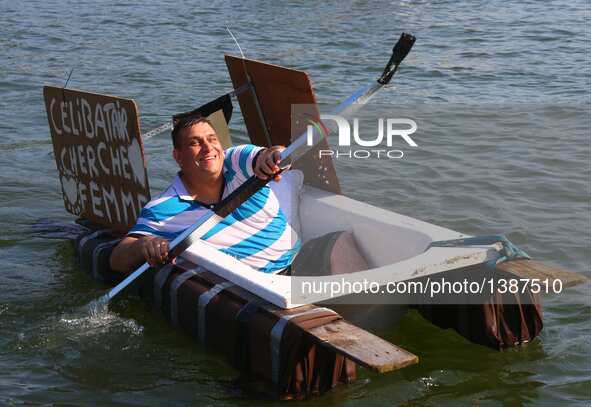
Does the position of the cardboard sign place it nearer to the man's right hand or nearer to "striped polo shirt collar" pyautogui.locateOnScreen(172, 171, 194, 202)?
"striped polo shirt collar" pyautogui.locateOnScreen(172, 171, 194, 202)

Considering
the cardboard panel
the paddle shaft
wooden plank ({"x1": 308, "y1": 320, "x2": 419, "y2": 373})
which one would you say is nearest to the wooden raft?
wooden plank ({"x1": 308, "y1": 320, "x2": 419, "y2": 373})

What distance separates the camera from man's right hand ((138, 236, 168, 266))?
4523 millimetres

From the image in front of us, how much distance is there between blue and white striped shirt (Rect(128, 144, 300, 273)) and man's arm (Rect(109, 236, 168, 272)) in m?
0.08

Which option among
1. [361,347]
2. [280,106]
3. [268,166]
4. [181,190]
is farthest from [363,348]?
[280,106]

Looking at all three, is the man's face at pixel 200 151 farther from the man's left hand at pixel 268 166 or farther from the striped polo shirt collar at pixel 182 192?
the man's left hand at pixel 268 166

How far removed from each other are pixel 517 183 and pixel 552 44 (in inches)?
206

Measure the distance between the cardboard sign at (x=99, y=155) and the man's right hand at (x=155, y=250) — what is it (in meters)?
0.85

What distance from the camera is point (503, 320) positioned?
4.61m

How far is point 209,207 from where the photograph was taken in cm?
480

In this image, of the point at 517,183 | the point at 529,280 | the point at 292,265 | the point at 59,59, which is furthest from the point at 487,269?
the point at 59,59

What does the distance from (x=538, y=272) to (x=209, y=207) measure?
1.56m

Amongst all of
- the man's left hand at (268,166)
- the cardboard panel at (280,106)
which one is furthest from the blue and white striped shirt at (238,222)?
the cardboard panel at (280,106)

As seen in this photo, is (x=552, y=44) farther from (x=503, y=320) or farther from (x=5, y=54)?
(x=503, y=320)

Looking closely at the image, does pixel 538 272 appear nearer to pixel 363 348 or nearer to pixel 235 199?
pixel 363 348
